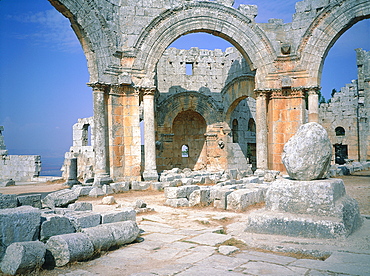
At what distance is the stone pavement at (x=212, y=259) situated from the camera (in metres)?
3.75

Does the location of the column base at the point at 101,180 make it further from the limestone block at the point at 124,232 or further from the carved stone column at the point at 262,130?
the limestone block at the point at 124,232

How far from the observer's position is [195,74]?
2033 cm

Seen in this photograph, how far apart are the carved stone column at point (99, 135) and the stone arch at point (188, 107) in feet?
25.2

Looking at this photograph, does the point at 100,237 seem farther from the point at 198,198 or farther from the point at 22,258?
the point at 198,198

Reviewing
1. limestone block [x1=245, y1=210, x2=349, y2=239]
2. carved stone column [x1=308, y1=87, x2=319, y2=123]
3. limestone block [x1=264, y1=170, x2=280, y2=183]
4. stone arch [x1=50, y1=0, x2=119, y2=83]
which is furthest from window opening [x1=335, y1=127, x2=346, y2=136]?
limestone block [x1=245, y1=210, x2=349, y2=239]

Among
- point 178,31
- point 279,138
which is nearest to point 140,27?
point 178,31

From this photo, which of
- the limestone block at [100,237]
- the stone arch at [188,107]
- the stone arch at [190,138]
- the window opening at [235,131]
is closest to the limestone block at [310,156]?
the limestone block at [100,237]

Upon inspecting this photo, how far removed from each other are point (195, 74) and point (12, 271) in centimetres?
1764

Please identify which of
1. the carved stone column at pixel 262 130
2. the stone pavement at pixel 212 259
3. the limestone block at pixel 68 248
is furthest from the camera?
the carved stone column at pixel 262 130

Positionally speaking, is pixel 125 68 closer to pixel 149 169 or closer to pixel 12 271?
pixel 149 169

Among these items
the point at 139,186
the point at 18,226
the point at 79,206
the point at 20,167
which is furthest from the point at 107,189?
the point at 20,167

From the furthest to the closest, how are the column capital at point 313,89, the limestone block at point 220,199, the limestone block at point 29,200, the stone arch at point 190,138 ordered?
the stone arch at point 190,138, the column capital at point 313,89, the limestone block at point 220,199, the limestone block at point 29,200

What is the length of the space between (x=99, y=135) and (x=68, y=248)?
7876 millimetres

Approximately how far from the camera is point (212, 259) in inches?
166
